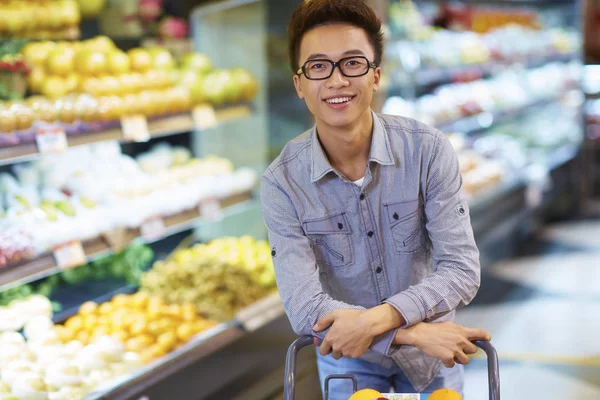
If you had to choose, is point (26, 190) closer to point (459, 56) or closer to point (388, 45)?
point (388, 45)

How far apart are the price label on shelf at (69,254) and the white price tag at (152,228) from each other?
383 millimetres

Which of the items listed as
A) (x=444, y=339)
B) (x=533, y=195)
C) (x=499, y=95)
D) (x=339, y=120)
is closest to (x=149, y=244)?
(x=339, y=120)

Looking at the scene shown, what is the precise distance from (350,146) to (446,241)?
36cm

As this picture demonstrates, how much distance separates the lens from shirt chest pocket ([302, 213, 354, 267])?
1.93 meters

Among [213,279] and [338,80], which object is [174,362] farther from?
[338,80]

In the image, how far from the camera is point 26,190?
314 cm

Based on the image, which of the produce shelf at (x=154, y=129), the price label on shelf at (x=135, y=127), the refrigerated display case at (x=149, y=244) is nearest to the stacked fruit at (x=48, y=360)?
the refrigerated display case at (x=149, y=244)

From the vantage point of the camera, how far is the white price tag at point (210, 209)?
146 inches

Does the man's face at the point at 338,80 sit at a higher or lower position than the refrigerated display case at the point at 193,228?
higher

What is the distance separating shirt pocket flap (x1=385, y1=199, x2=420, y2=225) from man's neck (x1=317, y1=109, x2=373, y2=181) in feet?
0.41

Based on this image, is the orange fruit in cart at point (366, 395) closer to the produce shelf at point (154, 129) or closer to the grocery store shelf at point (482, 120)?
the produce shelf at point (154, 129)

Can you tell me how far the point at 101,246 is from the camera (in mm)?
3094

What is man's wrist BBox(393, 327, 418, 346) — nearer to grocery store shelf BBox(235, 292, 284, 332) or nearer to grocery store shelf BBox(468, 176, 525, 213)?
grocery store shelf BBox(235, 292, 284, 332)

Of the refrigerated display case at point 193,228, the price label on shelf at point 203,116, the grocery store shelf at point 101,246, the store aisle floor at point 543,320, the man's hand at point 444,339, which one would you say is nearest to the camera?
the man's hand at point 444,339
